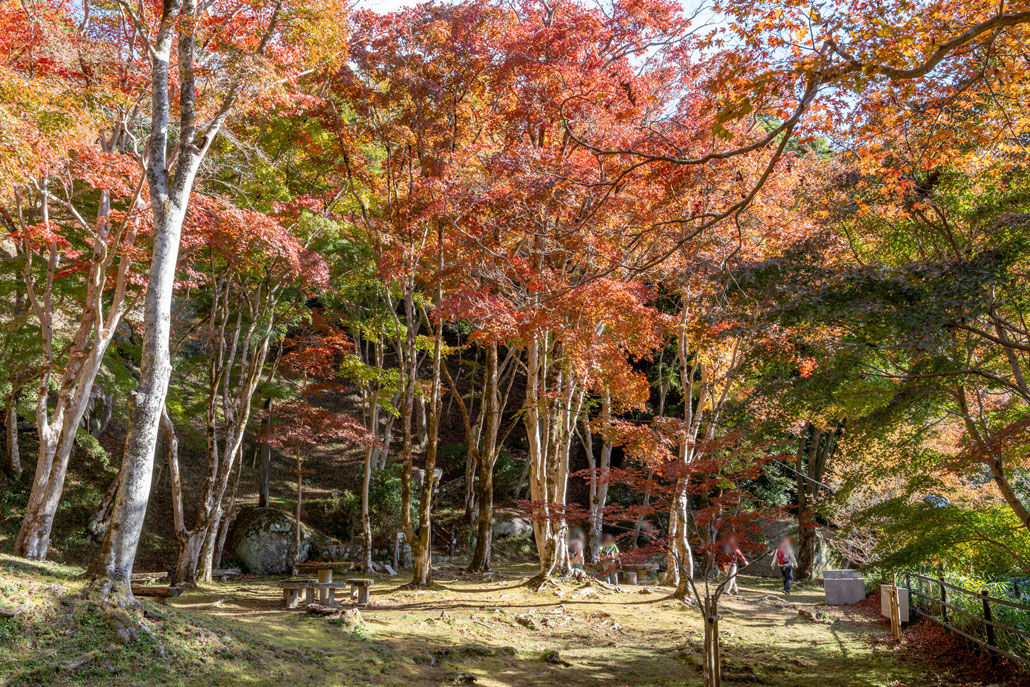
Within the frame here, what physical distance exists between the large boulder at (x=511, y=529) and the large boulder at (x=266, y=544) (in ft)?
18.8

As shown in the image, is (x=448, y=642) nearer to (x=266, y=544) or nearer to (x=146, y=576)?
(x=146, y=576)

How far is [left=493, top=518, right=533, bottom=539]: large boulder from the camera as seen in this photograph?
20641 millimetres

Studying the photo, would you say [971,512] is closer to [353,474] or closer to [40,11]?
[40,11]

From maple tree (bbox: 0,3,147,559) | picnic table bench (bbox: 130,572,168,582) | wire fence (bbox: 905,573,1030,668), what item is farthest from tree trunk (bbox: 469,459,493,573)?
wire fence (bbox: 905,573,1030,668)

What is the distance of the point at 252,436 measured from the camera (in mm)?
22828

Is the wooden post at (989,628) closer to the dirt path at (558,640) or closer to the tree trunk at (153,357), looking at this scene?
the dirt path at (558,640)

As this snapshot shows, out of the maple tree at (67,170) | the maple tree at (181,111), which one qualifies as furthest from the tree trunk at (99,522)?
the maple tree at (181,111)

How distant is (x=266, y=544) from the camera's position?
16.6 m

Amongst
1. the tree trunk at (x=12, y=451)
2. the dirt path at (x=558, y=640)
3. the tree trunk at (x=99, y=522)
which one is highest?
the tree trunk at (x=12, y=451)

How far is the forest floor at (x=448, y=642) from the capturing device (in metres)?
5.33

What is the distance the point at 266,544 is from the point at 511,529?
743 cm

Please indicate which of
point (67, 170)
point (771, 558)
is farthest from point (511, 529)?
point (67, 170)

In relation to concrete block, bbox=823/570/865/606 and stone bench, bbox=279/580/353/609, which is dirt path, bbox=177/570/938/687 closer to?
stone bench, bbox=279/580/353/609

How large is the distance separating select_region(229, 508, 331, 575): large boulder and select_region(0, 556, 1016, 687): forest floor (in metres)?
3.69
